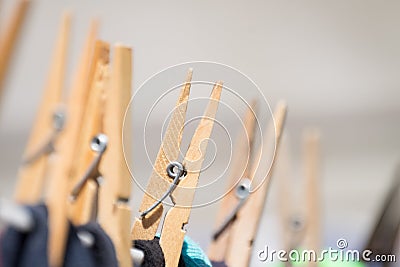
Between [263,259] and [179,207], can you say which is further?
[263,259]

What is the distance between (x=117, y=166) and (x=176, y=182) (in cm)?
5

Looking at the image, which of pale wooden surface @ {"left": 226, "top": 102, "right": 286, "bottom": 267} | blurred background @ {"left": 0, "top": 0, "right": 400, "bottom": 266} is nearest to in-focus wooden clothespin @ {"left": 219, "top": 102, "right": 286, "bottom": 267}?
pale wooden surface @ {"left": 226, "top": 102, "right": 286, "bottom": 267}

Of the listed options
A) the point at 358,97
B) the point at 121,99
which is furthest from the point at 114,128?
the point at 358,97

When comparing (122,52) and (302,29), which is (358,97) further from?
(122,52)

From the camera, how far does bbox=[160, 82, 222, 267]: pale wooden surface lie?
49 centimetres

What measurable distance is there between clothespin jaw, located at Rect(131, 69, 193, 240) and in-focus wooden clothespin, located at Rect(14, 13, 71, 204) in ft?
0.71

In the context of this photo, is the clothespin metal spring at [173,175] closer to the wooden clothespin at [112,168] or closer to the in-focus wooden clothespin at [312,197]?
the wooden clothespin at [112,168]

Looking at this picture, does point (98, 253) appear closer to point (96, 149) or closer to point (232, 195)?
point (96, 149)

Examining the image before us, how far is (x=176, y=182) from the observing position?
49 cm

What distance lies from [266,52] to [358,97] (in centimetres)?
32

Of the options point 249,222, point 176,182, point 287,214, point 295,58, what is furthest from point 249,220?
point 295,58

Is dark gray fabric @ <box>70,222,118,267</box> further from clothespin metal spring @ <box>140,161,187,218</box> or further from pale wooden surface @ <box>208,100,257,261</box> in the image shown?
pale wooden surface @ <box>208,100,257,261</box>

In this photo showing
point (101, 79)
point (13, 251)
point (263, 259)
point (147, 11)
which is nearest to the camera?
point (13, 251)

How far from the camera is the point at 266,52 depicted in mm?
1976
